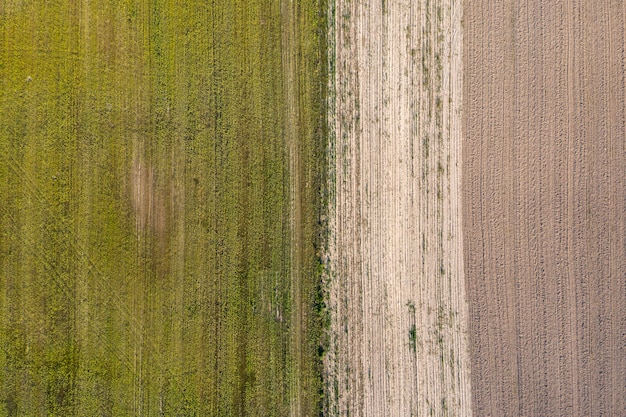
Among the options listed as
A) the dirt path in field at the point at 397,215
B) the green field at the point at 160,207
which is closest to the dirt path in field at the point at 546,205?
the dirt path in field at the point at 397,215

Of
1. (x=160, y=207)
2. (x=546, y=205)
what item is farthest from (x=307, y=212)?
(x=546, y=205)

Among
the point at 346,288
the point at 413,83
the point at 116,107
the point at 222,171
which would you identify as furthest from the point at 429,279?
the point at 116,107

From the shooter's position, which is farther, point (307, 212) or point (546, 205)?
point (307, 212)

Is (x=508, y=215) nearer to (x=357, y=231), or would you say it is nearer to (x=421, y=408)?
(x=357, y=231)

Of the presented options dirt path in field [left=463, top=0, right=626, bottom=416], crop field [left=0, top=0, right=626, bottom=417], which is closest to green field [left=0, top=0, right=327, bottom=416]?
crop field [left=0, top=0, right=626, bottom=417]

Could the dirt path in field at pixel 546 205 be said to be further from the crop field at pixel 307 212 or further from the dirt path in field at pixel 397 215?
the dirt path in field at pixel 397 215

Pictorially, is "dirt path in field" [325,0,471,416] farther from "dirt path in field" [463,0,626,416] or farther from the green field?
the green field

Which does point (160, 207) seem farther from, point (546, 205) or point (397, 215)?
point (546, 205)
